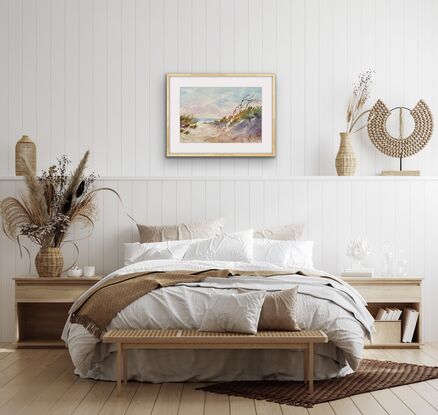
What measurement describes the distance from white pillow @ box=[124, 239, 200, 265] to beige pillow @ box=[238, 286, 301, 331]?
1.55 m

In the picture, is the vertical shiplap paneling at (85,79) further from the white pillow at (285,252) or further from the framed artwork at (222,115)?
the white pillow at (285,252)

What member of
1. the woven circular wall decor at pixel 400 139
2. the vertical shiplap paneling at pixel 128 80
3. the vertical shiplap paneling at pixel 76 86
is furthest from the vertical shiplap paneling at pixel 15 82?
the woven circular wall decor at pixel 400 139

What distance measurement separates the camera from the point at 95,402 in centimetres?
402

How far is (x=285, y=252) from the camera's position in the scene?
229 inches

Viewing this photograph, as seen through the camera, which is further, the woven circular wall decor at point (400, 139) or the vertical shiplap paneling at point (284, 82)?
the vertical shiplap paneling at point (284, 82)

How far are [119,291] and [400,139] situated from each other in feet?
10.3

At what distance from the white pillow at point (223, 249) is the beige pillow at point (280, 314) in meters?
1.39

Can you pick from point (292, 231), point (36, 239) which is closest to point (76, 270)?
point (36, 239)

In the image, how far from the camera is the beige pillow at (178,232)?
6.04m

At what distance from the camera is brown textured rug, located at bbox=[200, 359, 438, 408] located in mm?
4094

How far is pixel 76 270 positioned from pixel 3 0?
103 inches

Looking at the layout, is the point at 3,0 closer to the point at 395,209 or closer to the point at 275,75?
the point at 275,75

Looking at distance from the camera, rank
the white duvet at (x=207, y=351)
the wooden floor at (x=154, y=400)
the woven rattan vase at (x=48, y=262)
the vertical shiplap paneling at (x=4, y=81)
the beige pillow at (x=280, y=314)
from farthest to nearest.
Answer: the vertical shiplap paneling at (x=4, y=81) → the woven rattan vase at (x=48, y=262) → the white duvet at (x=207, y=351) → the beige pillow at (x=280, y=314) → the wooden floor at (x=154, y=400)

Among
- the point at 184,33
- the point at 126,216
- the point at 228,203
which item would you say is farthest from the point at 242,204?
the point at 184,33
